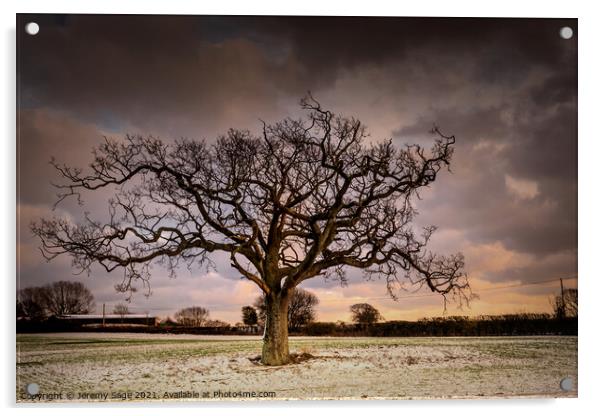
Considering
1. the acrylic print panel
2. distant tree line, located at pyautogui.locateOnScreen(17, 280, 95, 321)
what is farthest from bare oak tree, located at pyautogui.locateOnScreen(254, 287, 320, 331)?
distant tree line, located at pyautogui.locateOnScreen(17, 280, 95, 321)

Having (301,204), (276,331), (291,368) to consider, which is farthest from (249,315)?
(301,204)

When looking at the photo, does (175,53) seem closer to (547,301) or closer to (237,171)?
(237,171)

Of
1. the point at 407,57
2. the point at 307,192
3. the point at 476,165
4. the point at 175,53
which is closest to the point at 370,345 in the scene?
the point at 307,192

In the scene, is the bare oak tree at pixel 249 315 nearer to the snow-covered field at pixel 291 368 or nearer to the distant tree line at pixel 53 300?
the snow-covered field at pixel 291 368

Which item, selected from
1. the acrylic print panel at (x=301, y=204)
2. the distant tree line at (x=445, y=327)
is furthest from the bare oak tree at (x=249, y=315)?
the distant tree line at (x=445, y=327)

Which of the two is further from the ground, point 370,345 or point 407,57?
point 407,57

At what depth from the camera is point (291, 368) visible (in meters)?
8.04

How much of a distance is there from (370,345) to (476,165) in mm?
2989

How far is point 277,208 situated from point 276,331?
174cm

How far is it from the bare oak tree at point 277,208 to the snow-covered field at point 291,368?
0.55 meters
